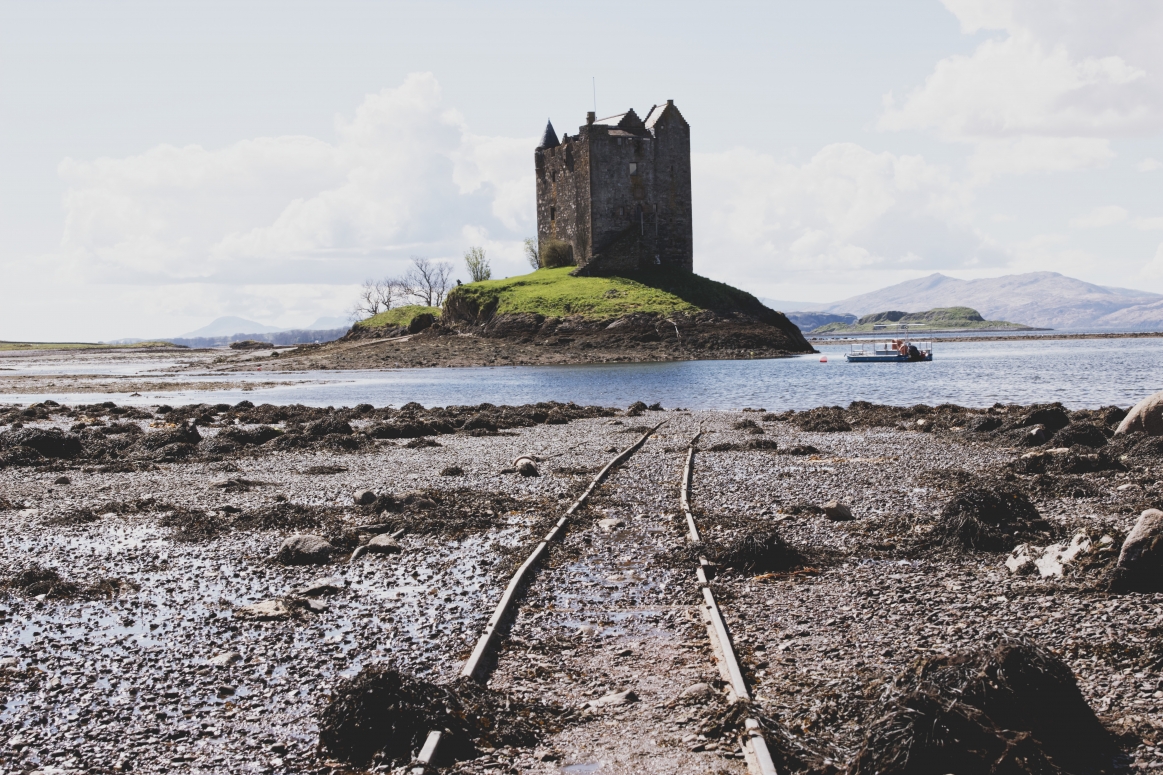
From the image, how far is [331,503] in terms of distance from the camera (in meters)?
15.3

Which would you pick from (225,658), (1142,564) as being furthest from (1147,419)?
(225,658)

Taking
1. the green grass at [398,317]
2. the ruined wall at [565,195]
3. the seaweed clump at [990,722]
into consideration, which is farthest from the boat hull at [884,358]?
the seaweed clump at [990,722]

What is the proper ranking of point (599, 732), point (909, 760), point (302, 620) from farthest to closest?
point (302, 620), point (599, 732), point (909, 760)

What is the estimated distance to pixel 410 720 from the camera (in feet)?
20.0

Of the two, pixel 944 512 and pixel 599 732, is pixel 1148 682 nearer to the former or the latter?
pixel 599 732

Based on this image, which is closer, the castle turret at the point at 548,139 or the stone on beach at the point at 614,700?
the stone on beach at the point at 614,700

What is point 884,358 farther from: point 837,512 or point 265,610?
point 265,610

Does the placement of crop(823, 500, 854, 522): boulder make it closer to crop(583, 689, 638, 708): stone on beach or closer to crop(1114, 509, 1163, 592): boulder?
crop(1114, 509, 1163, 592): boulder

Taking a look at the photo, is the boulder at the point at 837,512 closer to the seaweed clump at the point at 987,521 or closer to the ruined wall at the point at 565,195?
the seaweed clump at the point at 987,521

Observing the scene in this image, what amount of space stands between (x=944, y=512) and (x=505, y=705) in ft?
23.8

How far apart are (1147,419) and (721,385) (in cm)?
2642

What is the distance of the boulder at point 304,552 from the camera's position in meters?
11.1

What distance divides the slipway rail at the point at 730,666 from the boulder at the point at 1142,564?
3.65m

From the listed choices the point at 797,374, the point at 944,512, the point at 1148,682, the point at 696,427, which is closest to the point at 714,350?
the point at 797,374
